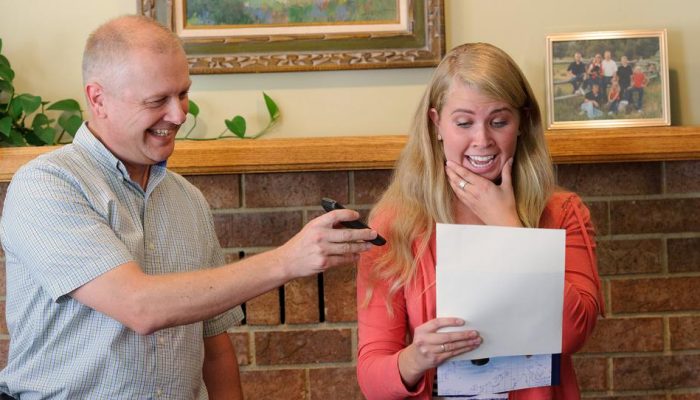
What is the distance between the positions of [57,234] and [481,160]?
76 centimetres

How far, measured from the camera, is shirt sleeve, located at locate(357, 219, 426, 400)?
4.96ft

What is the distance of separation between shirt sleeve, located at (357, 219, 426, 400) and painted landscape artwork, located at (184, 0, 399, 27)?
88 cm

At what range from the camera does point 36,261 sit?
146 centimetres

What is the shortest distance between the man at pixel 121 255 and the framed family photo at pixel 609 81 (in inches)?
40.8

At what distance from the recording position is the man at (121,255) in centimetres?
143

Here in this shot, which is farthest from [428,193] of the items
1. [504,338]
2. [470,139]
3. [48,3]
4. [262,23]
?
[48,3]

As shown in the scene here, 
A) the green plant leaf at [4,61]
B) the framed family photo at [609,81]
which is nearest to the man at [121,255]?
the green plant leaf at [4,61]

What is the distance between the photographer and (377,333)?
1.56 m

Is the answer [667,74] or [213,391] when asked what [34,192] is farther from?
[667,74]

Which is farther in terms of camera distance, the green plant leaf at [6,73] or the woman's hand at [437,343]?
the green plant leaf at [6,73]

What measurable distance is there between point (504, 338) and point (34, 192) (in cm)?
83

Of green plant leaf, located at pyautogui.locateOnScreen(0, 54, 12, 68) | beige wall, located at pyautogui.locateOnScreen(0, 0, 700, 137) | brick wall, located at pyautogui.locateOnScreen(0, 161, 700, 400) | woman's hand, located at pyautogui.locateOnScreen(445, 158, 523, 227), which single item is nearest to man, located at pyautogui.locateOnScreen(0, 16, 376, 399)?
woman's hand, located at pyautogui.locateOnScreen(445, 158, 523, 227)

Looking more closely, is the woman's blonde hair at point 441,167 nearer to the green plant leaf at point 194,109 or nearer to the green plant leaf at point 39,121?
the green plant leaf at point 194,109

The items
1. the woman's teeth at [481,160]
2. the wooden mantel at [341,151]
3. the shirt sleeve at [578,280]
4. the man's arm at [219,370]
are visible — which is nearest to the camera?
the shirt sleeve at [578,280]
